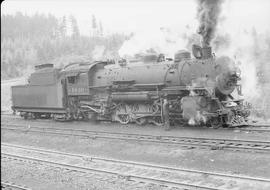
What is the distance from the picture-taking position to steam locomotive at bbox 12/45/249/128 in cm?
1431

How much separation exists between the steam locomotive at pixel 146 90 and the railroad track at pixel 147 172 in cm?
460

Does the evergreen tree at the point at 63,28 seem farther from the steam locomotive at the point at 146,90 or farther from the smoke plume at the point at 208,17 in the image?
the smoke plume at the point at 208,17

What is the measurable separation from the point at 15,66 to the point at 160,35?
28.3 m

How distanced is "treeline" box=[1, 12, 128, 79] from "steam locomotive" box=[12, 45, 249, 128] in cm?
2142

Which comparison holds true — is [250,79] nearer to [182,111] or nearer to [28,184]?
[182,111]

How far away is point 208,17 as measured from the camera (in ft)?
50.2

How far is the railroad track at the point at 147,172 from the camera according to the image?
25.8 ft

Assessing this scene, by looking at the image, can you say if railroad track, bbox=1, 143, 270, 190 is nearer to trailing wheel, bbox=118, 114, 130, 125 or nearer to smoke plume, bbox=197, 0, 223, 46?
trailing wheel, bbox=118, 114, 130, 125

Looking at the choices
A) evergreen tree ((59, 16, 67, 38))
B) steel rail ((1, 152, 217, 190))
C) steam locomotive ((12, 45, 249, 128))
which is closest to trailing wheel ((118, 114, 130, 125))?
steam locomotive ((12, 45, 249, 128))

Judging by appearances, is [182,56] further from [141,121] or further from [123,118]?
[123,118]

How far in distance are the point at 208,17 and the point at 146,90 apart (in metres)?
3.81

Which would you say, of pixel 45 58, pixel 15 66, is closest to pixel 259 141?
pixel 15 66

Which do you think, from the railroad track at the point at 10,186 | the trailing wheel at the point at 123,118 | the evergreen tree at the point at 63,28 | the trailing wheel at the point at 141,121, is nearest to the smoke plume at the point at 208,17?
the trailing wheel at the point at 141,121

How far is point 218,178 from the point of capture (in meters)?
8.30
